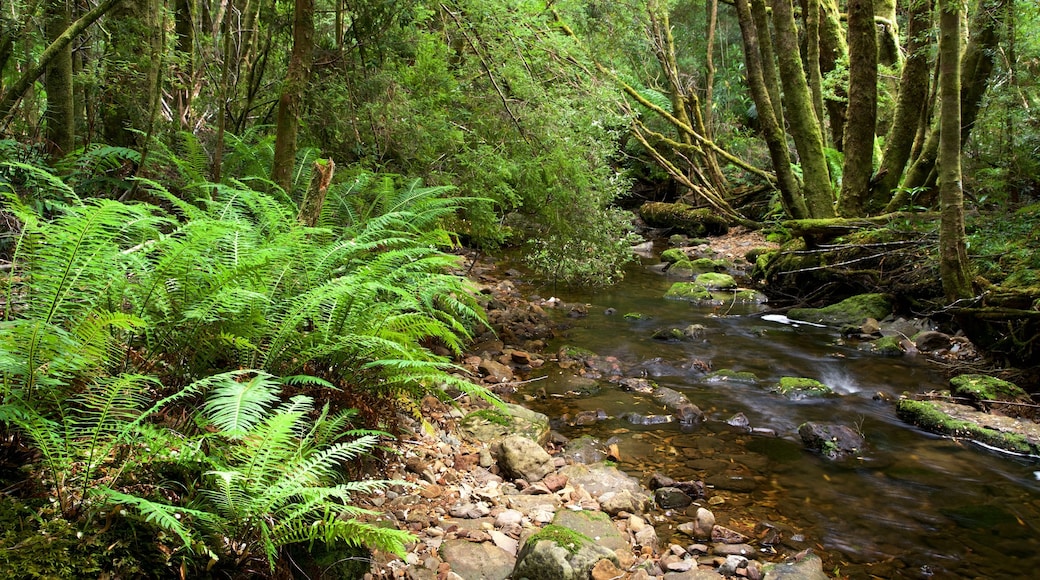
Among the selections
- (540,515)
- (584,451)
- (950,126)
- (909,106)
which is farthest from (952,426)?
(909,106)

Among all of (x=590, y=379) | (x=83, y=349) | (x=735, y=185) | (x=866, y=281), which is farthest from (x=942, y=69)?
(x=735, y=185)

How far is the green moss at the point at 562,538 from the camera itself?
10.00ft

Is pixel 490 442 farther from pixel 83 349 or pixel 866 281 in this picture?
pixel 866 281

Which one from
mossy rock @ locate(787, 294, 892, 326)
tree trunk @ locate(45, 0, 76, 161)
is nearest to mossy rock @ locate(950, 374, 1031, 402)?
mossy rock @ locate(787, 294, 892, 326)

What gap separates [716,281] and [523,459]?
8.61m

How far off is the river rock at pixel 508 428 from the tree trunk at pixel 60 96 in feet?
14.7

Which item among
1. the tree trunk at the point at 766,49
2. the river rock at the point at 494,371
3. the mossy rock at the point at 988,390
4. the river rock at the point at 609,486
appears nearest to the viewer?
the river rock at the point at 609,486

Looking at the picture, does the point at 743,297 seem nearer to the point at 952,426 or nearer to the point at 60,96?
the point at 952,426

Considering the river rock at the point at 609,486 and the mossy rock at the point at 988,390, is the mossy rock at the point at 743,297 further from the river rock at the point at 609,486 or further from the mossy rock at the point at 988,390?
the river rock at the point at 609,486

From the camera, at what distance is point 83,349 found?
2.20 meters

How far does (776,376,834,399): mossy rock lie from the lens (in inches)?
258

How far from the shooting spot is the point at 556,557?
2.95 m

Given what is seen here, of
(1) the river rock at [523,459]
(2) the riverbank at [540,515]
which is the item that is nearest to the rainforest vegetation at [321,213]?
(2) the riverbank at [540,515]

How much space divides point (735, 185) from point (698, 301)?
31.0 feet
